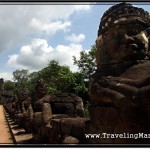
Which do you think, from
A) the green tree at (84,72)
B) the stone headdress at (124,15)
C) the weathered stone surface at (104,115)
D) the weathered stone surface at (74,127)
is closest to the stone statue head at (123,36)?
the stone headdress at (124,15)

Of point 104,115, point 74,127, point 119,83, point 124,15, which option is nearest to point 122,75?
point 119,83

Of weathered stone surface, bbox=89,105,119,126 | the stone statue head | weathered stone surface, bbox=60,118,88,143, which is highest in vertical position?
the stone statue head

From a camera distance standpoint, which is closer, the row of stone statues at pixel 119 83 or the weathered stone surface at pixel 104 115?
the row of stone statues at pixel 119 83

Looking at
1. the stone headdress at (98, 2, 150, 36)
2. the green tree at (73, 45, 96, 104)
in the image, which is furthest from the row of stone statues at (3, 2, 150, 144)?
the green tree at (73, 45, 96, 104)

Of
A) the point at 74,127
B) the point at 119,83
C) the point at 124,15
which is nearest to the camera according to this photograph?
the point at 119,83

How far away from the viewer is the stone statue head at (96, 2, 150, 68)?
4.47 meters

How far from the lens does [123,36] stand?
4.55 meters

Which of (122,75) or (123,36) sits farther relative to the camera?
(123,36)

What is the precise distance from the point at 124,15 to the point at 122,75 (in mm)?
1053

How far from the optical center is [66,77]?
21.2 m

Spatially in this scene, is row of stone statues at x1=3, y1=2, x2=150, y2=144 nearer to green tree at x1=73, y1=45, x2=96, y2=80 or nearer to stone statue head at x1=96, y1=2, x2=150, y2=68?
stone statue head at x1=96, y1=2, x2=150, y2=68

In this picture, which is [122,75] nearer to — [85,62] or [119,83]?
[119,83]

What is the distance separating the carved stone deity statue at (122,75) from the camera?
12.6 feet

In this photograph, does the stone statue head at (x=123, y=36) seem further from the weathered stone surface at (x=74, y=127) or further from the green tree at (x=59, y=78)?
the green tree at (x=59, y=78)
